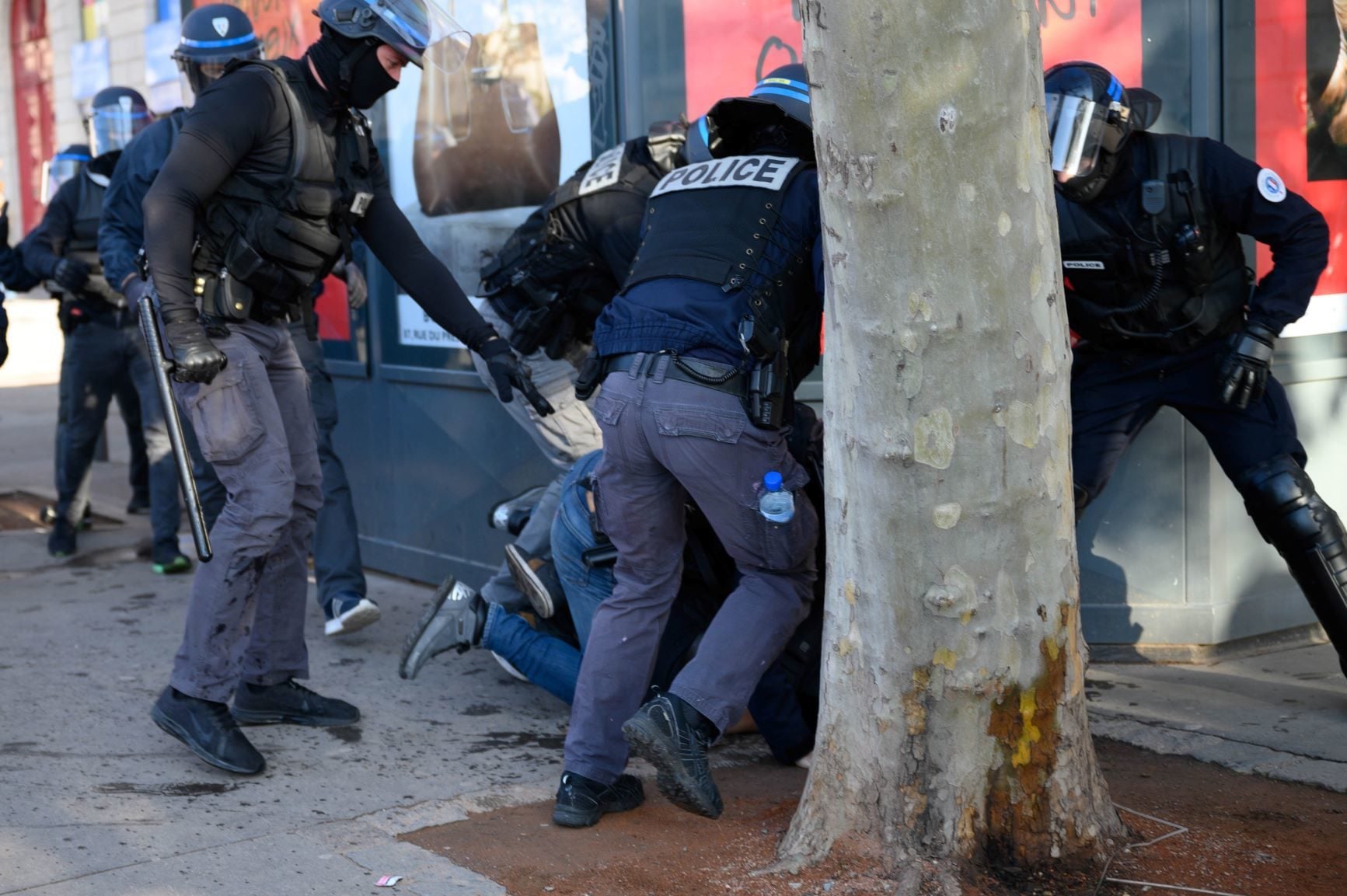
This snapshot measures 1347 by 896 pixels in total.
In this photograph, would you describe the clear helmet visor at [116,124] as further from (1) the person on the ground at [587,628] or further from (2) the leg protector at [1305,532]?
(2) the leg protector at [1305,532]

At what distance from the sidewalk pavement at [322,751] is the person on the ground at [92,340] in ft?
2.43

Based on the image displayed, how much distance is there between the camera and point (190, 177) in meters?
3.67

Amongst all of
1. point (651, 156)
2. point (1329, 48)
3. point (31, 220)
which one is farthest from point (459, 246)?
point (31, 220)

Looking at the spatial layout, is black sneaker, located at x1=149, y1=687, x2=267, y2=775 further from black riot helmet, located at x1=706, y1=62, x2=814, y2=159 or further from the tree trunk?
black riot helmet, located at x1=706, y1=62, x2=814, y2=159

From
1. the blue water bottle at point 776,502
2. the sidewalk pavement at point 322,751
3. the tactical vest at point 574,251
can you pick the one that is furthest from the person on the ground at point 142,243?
the blue water bottle at point 776,502

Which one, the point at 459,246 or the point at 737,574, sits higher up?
the point at 459,246

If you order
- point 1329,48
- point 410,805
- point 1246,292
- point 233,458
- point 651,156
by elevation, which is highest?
point 1329,48

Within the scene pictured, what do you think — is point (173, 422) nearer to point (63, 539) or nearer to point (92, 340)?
point (92, 340)

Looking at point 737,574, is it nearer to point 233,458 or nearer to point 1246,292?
point 233,458

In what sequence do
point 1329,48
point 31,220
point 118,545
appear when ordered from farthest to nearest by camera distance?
point 31,220 → point 118,545 → point 1329,48

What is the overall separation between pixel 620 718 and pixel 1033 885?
1.00 metres

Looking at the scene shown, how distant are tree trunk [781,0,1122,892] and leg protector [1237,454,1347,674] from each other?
1316mm

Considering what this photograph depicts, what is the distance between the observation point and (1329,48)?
4855 millimetres

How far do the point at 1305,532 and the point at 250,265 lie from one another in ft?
9.37
